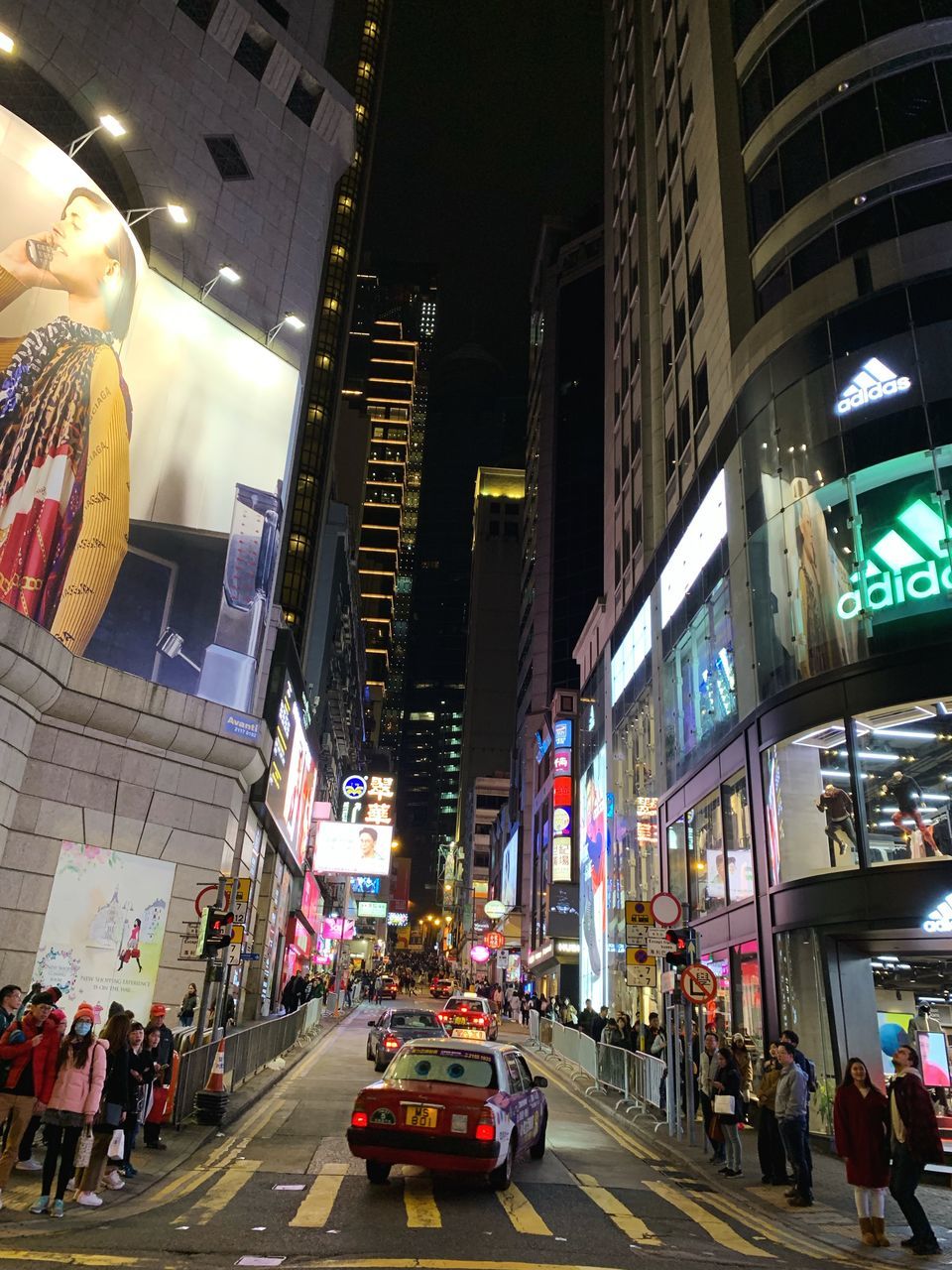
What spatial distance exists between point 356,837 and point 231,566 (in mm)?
28447

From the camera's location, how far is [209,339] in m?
25.4

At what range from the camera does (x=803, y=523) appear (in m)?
19.9

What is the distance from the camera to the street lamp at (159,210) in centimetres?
2475

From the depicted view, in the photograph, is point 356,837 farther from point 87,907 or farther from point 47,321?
point 47,321

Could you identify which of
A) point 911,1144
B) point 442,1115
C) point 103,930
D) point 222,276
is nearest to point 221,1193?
point 442,1115

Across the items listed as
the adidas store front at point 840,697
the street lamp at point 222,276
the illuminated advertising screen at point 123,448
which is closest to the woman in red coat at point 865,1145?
the adidas store front at point 840,697

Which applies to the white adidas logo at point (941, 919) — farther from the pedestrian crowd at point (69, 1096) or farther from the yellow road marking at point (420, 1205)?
the pedestrian crowd at point (69, 1096)

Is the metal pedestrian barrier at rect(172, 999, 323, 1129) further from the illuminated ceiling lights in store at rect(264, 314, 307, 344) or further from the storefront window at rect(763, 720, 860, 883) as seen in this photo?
the illuminated ceiling lights in store at rect(264, 314, 307, 344)

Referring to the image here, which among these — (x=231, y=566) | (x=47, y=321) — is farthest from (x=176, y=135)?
(x=231, y=566)

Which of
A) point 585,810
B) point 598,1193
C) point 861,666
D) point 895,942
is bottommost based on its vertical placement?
point 598,1193

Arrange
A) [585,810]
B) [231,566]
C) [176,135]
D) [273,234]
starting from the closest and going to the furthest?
[231,566] < [176,135] < [273,234] < [585,810]

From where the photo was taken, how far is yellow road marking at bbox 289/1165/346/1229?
8539 millimetres

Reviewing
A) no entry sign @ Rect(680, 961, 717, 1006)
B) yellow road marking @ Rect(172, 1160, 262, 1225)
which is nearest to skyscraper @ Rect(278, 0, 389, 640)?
no entry sign @ Rect(680, 961, 717, 1006)

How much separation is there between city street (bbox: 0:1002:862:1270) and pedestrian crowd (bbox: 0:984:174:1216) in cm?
34
